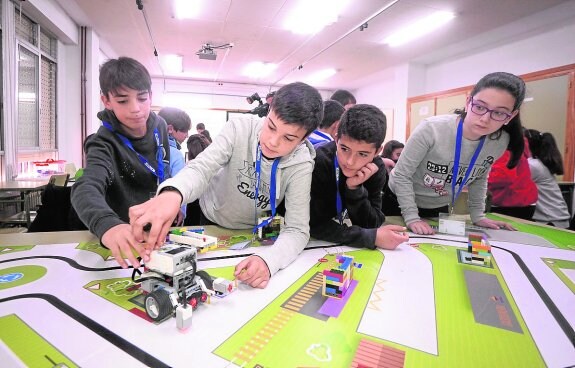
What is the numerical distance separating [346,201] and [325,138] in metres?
0.82

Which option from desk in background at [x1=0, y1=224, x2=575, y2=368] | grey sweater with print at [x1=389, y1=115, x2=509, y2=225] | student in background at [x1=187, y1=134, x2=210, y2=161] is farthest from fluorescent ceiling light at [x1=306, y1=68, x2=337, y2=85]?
desk in background at [x1=0, y1=224, x2=575, y2=368]

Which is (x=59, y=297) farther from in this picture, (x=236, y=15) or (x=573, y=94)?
(x=573, y=94)

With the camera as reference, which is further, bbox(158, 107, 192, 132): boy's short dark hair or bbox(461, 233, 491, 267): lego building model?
bbox(158, 107, 192, 132): boy's short dark hair

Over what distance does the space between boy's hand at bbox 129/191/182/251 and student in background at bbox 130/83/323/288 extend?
0.08 meters

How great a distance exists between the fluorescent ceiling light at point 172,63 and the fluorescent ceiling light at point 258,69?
1458 millimetres

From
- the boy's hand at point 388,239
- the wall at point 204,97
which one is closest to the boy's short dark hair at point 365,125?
the boy's hand at point 388,239

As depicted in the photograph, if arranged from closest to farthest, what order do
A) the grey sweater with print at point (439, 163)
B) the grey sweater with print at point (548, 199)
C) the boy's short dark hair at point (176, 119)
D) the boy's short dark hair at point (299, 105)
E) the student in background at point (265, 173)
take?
1. the student in background at point (265, 173)
2. the boy's short dark hair at point (299, 105)
3. the grey sweater with print at point (439, 163)
4. the grey sweater with print at point (548, 199)
5. the boy's short dark hair at point (176, 119)

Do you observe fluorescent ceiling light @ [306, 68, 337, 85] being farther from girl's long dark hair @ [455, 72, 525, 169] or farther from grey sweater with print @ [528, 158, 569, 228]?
girl's long dark hair @ [455, 72, 525, 169]

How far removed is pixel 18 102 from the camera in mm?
3764

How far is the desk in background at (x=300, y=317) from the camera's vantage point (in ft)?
1.85

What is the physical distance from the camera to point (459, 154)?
5.03 feet

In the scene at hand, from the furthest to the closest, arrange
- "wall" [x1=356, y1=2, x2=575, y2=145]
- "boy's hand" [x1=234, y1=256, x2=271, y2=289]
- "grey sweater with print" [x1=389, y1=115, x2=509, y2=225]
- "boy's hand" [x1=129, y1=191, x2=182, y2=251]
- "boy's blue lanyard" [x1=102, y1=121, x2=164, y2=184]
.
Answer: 1. "wall" [x1=356, y1=2, x2=575, y2=145]
2. "grey sweater with print" [x1=389, y1=115, x2=509, y2=225]
3. "boy's blue lanyard" [x1=102, y1=121, x2=164, y2=184]
4. "boy's hand" [x1=234, y1=256, x2=271, y2=289]
5. "boy's hand" [x1=129, y1=191, x2=182, y2=251]

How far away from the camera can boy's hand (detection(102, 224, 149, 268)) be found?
29.1 inches

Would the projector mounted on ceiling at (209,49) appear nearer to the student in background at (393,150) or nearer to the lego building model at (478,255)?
the student in background at (393,150)
